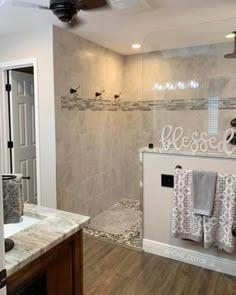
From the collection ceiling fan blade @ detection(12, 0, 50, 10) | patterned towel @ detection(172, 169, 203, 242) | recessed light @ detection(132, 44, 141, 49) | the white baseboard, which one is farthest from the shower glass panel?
ceiling fan blade @ detection(12, 0, 50, 10)

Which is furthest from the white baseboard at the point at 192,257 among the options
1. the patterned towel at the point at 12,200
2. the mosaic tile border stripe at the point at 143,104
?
the patterned towel at the point at 12,200

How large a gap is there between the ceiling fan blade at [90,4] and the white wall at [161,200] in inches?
58.5

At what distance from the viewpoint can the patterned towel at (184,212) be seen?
2.48 m

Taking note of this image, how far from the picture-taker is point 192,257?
A: 2.73m

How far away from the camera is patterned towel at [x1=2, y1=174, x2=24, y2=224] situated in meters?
1.24

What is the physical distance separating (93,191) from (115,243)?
3.24 feet

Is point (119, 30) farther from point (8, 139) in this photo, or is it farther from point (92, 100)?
point (8, 139)

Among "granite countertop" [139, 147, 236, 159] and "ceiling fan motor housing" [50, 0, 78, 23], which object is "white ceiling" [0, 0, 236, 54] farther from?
"granite countertop" [139, 147, 236, 159]

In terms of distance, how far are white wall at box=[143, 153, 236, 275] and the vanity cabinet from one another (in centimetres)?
154

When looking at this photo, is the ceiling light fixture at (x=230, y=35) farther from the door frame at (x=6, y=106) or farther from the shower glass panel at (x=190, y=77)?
the door frame at (x=6, y=106)

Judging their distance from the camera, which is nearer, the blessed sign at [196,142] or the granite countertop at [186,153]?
the granite countertop at [186,153]

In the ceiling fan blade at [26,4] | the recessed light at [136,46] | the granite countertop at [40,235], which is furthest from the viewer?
the recessed light at [136,46]

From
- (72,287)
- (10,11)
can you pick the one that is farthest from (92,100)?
(72,287)

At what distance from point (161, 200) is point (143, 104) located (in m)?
2.09
